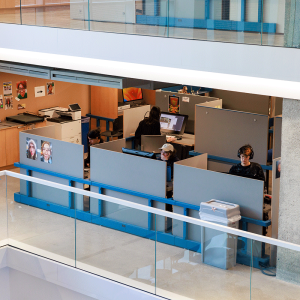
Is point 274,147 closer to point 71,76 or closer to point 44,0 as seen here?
point 71,76

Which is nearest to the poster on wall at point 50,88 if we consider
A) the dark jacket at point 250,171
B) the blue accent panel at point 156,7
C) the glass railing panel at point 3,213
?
the glass railing panel at point 3,213

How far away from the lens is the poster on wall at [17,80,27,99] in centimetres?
1084

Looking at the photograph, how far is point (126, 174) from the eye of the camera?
7.39 metres

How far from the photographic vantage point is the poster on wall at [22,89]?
10836 mm

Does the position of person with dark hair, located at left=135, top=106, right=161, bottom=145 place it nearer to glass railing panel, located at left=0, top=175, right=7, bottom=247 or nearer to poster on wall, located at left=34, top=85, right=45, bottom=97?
poster on wall, located at left=34, top=85, right=45, bottom=97

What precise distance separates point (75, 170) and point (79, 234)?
1.96 m

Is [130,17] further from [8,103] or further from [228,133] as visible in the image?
[8,103]

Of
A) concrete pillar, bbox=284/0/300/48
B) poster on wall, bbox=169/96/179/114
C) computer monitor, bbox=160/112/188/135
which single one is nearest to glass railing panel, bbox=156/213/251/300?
concrete pillar, bbox=284/0/300/48

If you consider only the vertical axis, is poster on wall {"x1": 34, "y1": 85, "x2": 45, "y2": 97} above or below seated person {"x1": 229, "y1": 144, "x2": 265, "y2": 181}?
above

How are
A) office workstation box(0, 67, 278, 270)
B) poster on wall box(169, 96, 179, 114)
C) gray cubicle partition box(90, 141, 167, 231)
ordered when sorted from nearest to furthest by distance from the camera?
office workstation box(0, 67, 278, 270) → gray cubicle partition box(90, 141, 167, 231) → poster on wall box(169, 96, 179, 114)

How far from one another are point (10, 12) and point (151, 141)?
314 cm

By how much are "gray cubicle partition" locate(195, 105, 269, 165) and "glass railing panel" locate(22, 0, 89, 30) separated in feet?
8.89

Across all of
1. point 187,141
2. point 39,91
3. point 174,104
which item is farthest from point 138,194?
point 39,91

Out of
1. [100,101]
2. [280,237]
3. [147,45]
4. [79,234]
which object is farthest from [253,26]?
[100,101]
